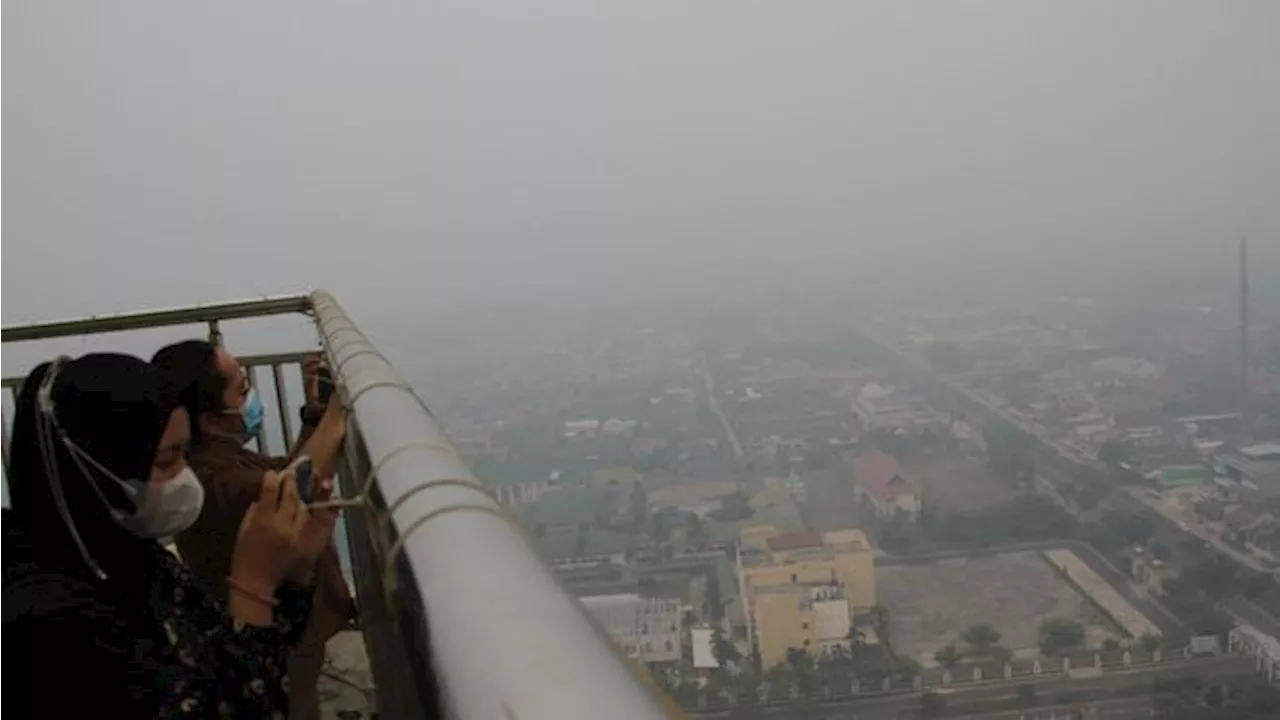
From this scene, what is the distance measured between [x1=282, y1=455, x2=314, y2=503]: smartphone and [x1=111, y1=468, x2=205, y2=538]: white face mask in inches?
5.2

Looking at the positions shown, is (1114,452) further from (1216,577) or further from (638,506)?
(638,506)

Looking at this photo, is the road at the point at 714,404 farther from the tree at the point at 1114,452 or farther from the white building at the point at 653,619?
the white building at the point at 653,619

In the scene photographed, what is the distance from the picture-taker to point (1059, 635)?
21.7 ft

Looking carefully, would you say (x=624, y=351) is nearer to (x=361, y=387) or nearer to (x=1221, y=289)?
(x=1221, y=289)

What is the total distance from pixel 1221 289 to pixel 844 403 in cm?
556

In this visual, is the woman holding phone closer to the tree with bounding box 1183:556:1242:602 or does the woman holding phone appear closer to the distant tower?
the tree with bounding box 1183:556:1242:602

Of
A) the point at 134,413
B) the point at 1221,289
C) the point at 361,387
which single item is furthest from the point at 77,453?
the point at 1221,289

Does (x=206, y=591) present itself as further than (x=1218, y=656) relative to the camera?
No

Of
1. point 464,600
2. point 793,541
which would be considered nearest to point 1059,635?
point 793,541

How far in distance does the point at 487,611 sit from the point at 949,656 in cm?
603

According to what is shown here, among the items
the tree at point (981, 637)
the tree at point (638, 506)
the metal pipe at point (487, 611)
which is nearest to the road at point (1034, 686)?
the tree at point (981, 637)

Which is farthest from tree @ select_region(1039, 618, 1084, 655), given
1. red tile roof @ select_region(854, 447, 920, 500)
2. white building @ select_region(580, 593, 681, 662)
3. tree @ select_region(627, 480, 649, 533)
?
tree @ select_region(627, 480, 649, 533)

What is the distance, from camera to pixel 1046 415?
10.7 meters

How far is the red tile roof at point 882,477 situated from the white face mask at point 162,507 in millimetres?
7751
